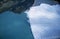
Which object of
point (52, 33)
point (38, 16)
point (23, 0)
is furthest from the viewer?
point (23, 0)

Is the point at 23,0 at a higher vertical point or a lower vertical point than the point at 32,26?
higher

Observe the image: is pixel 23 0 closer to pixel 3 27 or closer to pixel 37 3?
pixel 37 3

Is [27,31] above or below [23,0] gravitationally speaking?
below

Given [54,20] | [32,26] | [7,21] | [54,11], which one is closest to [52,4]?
[54,11]

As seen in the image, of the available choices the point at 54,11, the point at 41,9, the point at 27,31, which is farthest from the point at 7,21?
the point at 54,11

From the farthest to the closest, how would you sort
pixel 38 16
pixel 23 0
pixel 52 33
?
pixel 23 0 < pixel 38 16 < pixel 52 33

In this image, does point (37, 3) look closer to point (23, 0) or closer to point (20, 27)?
point (23, 0)

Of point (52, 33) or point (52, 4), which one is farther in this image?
point (52, 4)

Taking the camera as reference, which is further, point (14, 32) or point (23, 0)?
point (23, 0)
